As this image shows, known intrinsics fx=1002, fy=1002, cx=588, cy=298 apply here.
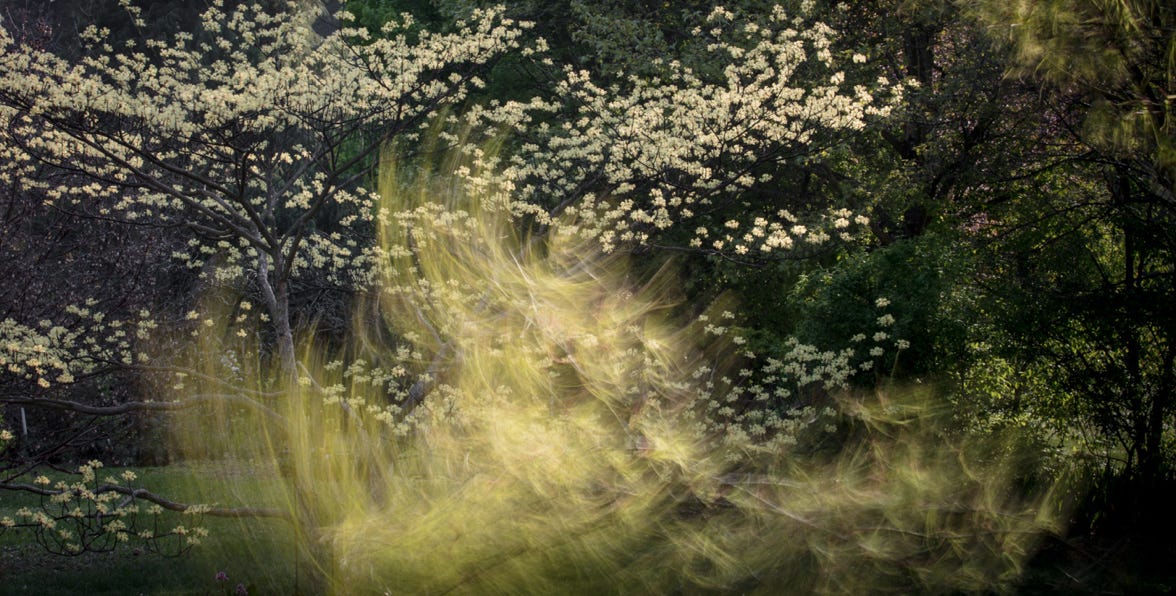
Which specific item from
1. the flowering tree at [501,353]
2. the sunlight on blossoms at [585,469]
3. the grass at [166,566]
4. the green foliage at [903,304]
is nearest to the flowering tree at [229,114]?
the flowering tree at [501,353]

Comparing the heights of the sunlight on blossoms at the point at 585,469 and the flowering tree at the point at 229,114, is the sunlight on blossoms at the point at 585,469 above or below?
below

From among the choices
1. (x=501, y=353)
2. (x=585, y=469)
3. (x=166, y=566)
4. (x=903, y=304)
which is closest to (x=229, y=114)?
(x=501, y=353)

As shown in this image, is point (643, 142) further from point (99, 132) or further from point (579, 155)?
point (99, 132)

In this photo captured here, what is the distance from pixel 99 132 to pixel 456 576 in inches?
187

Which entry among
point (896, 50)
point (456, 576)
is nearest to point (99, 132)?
point (456, 576)

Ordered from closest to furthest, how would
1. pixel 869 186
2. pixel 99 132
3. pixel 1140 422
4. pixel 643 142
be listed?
pixel 99 132, pixel 1140 422, pixel 643 142, pixel 869 186

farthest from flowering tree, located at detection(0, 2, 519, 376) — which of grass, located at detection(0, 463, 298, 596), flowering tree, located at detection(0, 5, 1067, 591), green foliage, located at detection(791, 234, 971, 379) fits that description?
green foliage, located at detection(791, 234, 971, 379)

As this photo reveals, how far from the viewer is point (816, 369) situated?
1050 centimetres

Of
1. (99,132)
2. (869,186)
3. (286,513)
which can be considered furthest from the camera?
(869,186)

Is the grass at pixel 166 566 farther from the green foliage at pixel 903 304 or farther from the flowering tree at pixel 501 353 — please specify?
the green foliage at pixel 903 304

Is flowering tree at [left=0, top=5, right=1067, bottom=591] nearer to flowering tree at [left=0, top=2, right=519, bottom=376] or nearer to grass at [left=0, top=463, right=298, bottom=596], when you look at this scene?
flowering tree at [left=0, top=2, right=519, bottom=376]

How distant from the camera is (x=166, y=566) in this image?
9.78 meters

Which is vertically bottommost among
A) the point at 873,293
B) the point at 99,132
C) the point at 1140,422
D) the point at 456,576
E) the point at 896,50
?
the point at 456,576

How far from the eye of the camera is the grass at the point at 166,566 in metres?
9.10
